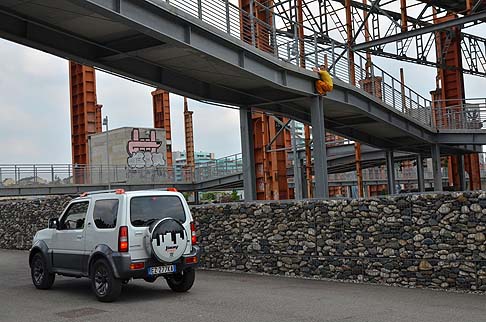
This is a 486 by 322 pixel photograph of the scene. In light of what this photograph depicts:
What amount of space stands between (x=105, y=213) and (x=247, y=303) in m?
3.03

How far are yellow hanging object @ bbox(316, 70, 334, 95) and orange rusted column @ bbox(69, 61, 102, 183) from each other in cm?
2937

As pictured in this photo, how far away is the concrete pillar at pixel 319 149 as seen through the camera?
20453mm

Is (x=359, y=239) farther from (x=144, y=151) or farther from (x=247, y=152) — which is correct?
(x=144, y=151)

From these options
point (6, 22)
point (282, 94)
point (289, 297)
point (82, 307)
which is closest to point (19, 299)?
point (82, 307)

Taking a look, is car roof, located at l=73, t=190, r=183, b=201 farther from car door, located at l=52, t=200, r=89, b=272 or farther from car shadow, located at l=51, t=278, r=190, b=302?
car shadow, located at l=51, t=278, r=190, b=302

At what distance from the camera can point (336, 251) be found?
12977mm

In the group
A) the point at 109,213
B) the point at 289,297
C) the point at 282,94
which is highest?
the point at 282,94

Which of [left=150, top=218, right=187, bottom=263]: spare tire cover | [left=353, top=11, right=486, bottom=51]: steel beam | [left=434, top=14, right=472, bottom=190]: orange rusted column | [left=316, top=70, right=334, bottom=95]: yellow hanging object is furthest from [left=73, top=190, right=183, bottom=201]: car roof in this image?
[left=434, top=14, right=472, bottom=190]: orange rusted column

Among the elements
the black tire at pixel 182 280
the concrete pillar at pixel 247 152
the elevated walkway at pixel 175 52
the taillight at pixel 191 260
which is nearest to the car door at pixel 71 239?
the black tire at pixel 182 280

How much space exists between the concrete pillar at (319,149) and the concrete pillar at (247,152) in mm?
2295

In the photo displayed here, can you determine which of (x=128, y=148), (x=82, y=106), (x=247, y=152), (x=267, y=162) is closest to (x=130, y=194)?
(x=247, y=152)

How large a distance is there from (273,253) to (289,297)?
346cm

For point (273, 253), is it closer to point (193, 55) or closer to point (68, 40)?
point (193, 55)

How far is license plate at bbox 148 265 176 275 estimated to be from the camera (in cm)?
1041
